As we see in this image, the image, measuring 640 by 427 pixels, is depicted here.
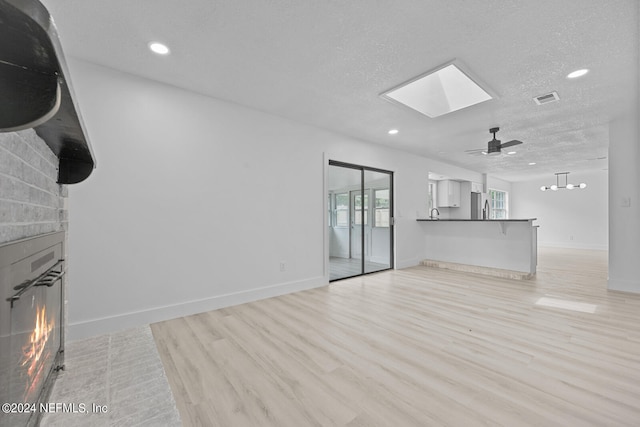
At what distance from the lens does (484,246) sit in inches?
205

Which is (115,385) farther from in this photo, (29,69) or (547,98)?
(547,98)

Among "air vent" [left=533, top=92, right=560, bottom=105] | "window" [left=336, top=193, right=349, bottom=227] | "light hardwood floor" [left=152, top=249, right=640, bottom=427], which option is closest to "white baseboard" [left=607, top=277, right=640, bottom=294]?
"light hardwood floor" [left=152, top=249, right=640, bottom=427]

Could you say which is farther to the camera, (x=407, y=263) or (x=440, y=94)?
(x=407, y=263)

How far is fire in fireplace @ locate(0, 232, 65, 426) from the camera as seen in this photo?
0.90 m

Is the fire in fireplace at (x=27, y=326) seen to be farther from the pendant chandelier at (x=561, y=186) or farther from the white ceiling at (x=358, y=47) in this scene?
the pendant chandelier at (x=561, y=186)

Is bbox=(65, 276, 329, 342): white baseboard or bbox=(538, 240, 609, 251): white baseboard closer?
bbox=(65, 276, 329, 342): white baseboard

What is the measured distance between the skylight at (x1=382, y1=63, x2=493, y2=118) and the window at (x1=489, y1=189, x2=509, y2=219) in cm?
727

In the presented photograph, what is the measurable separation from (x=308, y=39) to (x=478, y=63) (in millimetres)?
1575

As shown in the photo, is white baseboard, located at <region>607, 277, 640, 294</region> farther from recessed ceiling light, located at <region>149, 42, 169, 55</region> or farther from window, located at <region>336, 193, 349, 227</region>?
recessed ceiling light, located at <region>149, 42, 169, 55</region>

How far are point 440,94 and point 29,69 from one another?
3.91m

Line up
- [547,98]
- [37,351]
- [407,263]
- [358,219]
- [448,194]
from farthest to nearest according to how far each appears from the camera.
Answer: [448,194] < [407,263] < [358,219] < [547,98] < [37,351]

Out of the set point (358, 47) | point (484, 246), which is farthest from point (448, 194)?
point (358, 47)

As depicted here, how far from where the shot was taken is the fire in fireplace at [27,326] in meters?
0.90

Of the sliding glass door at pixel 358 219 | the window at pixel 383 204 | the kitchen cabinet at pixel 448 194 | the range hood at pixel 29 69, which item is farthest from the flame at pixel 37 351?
the kitchen cabinet at pixel 448 194
